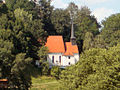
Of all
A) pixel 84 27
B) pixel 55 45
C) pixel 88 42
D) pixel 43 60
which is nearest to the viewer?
pixel 43 60

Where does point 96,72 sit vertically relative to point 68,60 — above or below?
below

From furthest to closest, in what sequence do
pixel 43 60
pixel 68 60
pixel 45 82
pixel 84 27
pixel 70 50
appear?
pixel 84 27 → pixel 70 50 → pixel 68 60 → pixel 43 60 → pixel 45 82

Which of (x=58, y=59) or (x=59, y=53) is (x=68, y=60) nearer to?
(x=58, y=59)

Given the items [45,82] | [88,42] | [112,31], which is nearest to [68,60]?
[88,42]

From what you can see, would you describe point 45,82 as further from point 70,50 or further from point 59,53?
point 70,50

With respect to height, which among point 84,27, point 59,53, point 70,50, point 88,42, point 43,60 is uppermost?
point 84,27

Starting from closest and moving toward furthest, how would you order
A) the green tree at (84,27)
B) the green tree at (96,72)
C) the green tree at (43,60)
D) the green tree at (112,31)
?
1. the green tree at (96,72)
2. the green tree at (43,60)
3. the green tree at (112,31)
4. the green tree at (84,27)

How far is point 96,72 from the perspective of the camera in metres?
20.1

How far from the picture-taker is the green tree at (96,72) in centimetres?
1872

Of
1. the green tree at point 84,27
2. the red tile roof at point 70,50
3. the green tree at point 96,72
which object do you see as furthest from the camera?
the green tree at point 84,27

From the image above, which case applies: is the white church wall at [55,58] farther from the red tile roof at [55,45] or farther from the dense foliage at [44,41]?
the dense foliage at [44,41]

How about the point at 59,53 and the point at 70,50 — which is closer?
the point at 59,53

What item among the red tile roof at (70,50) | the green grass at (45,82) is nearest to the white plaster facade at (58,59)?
the red tile roof at (70,50)

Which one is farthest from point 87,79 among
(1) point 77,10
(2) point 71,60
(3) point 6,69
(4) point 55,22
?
(1) point 77,10
